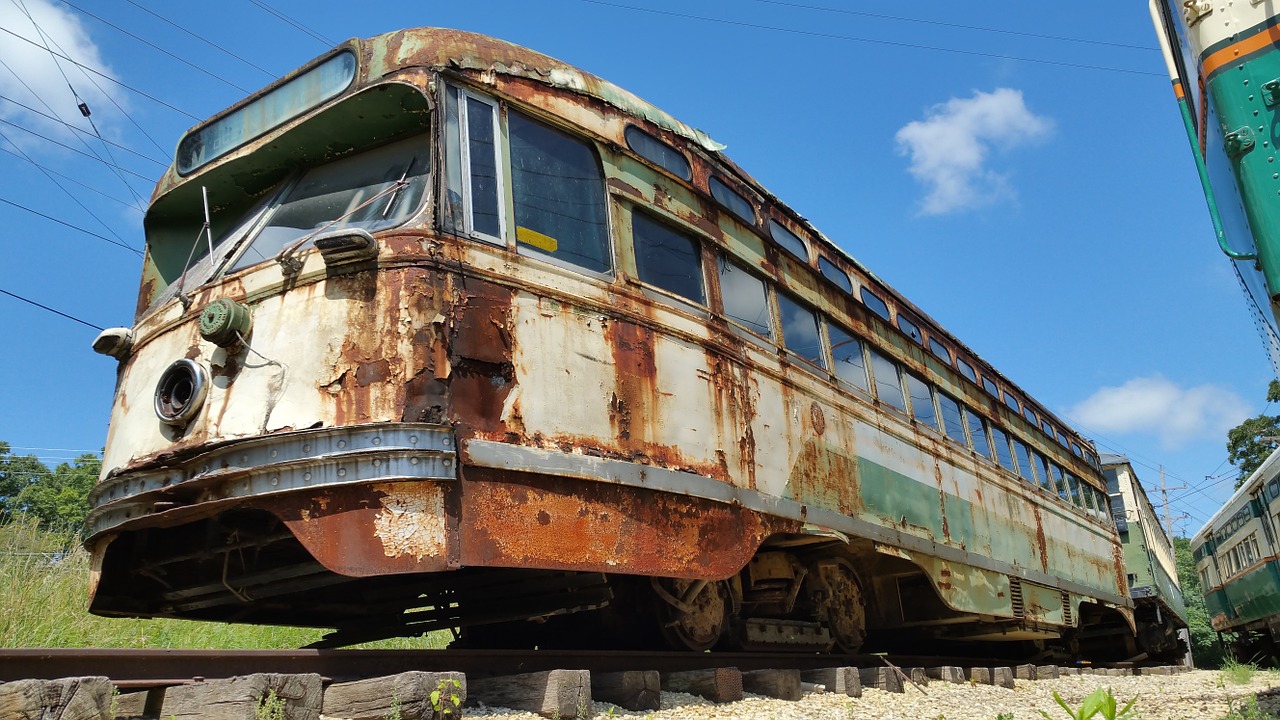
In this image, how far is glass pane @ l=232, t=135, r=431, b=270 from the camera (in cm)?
455

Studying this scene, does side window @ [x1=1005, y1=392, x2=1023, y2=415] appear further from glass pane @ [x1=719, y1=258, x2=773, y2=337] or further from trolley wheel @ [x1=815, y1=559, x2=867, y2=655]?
glass pane @ [x1=719, y1=258, x2=773, y2=337]

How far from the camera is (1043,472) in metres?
12.1

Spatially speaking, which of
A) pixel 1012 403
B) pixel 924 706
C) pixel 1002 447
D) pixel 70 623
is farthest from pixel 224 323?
pixel 1012 403

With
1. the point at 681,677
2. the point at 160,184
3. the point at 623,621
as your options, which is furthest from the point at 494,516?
the point at 160,184

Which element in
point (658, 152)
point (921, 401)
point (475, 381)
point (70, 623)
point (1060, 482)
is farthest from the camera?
point (1060, 482)

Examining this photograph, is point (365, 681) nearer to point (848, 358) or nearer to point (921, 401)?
point (848, 358)

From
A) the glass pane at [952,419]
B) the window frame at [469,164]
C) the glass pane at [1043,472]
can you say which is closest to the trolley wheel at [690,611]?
the window frame at [469,164]

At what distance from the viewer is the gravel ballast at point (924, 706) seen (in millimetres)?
4402

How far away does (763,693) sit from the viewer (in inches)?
207

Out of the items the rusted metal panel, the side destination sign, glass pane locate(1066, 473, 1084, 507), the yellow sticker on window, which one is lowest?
the rusted metal panel

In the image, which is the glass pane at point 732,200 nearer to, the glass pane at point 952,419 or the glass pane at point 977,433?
the glass pane at point 952,419

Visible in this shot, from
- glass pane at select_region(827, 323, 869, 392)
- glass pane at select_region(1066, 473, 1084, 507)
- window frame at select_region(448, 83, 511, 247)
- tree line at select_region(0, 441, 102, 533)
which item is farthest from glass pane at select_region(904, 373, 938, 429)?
tree line at select_region(0, 441, 102, 533)

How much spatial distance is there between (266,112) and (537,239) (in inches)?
69.5

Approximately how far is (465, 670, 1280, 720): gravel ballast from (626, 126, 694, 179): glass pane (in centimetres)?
300
